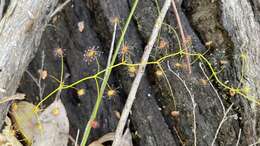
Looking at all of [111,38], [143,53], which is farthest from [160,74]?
[111,38]

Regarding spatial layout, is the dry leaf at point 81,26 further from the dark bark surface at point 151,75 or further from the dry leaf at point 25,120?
the dry leaf at point 25,120

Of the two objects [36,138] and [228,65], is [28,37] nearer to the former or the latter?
[36,138]

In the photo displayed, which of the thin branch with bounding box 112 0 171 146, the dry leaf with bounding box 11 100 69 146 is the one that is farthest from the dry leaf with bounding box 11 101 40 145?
the thin branch with bounding box 112 0 171 146

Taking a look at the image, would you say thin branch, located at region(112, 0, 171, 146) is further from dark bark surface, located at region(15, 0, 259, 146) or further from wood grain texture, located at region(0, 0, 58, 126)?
wood grain texture, located at region(0, 0, 58, 126)

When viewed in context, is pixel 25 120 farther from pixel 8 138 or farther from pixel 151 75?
pixel 151 75

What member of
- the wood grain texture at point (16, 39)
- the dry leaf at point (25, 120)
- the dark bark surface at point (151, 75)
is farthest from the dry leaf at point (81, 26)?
the dry leaf at point (25, 120)

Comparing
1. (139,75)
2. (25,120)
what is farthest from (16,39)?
(139,75)
